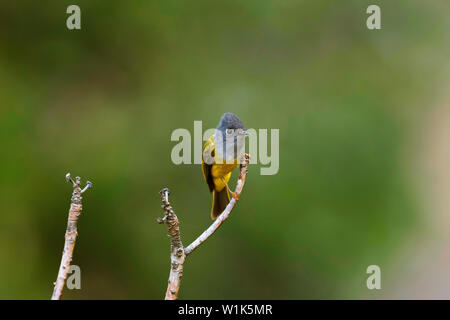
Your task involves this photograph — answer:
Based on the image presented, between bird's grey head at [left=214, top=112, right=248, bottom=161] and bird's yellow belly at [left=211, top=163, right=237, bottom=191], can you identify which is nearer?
bird's grey head at [left=214, top=112, right=248, bottom=161]

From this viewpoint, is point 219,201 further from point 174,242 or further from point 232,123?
point 174,242

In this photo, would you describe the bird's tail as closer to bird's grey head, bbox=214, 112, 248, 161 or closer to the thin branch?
bird's grey head, bbox=214, 112, 248, 161

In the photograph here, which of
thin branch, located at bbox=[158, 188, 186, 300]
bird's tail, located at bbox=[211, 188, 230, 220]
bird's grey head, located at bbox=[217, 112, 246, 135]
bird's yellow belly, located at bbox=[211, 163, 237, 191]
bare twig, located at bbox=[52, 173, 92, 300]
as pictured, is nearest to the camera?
bare twig, located at bbox=[52, 173, 92, 300]

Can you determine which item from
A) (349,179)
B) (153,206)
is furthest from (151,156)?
(349,179)

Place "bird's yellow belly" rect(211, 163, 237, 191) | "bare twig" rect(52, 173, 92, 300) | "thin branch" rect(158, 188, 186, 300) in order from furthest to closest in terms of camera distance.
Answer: "bird's yellow belly" rect(211, 163, 237, 191) → "thin branch" rect(158, 188, 186, 300) → "bare twig" rect(52, 173, 92, 300)

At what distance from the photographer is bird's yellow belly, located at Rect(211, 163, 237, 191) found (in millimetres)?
3622

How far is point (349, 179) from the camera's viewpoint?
5.61m

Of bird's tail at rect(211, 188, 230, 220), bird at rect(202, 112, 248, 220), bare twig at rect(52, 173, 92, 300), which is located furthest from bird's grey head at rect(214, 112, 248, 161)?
bare twig at rect(52, 173, 92, 300)

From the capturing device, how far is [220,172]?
375 centimetres

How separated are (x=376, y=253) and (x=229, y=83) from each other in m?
2.59

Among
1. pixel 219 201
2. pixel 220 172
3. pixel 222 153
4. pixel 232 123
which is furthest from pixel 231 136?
pixel 219 201

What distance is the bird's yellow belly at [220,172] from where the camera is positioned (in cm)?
362

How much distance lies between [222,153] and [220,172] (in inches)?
14.4

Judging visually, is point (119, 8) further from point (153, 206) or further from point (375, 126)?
point (375, 126)
